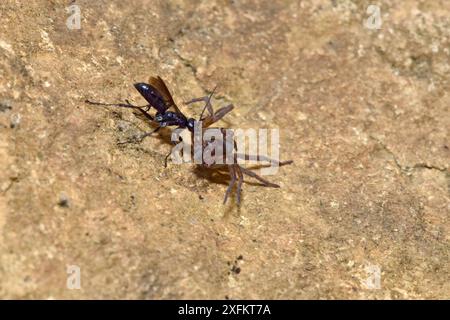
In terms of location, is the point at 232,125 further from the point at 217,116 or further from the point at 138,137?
the point at 138,137

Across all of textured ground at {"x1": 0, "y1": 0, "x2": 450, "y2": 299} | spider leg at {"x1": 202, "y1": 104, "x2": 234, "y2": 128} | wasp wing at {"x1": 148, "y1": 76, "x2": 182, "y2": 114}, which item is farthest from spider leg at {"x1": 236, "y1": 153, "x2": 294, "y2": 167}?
wasp wing at {"x1": 148, "y1": 76, "x2": 182, "y2": 114}

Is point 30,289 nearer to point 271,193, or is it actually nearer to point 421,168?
point 271,193

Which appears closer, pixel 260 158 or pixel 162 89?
pixel 162 89

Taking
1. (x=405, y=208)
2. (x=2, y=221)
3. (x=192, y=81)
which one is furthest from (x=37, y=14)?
(x=405, y=208)

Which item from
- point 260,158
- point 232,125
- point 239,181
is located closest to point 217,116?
point 232,125

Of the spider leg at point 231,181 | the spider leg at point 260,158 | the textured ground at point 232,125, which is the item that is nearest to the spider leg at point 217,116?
the textured ground at point 232,125

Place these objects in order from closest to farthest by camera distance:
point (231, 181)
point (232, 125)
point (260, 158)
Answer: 1. point (231, 181)
2. point (260, 158)
3. point (232, 125)

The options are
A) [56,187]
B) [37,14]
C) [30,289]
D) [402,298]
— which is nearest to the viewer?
[30,289]

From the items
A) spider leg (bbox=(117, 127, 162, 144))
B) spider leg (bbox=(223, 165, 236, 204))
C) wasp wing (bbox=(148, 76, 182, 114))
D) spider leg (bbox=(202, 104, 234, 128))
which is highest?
wasp wing (bbox=(148, 76, 182, 114))

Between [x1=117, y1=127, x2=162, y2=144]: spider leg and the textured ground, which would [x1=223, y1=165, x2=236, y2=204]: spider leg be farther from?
[x1=117, y1=127, x2=162, y2=144]: spider leg
